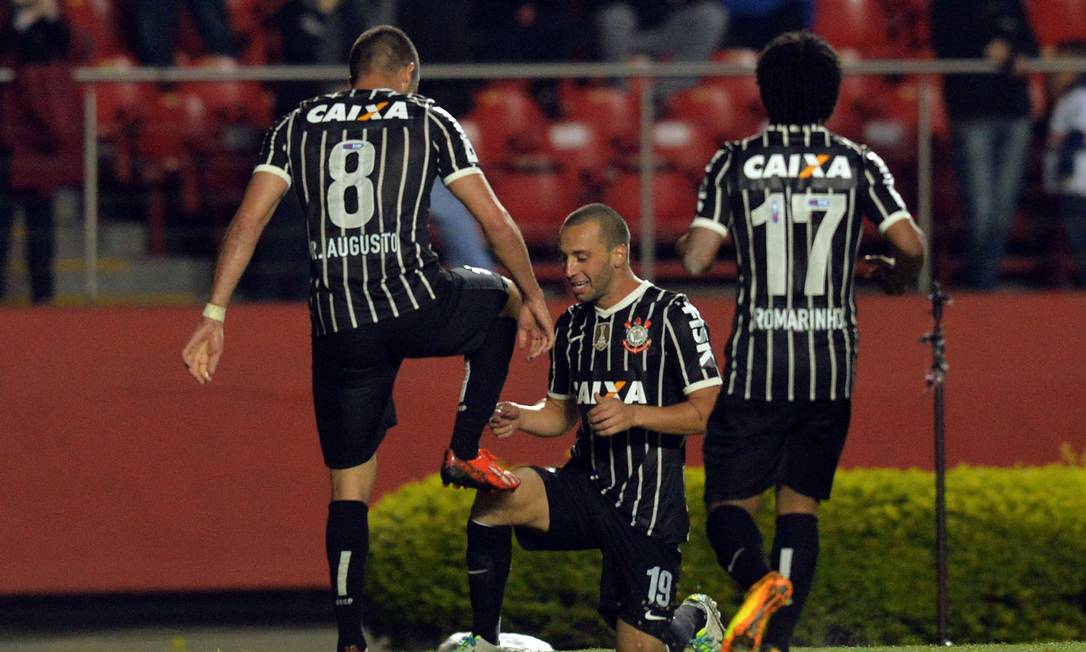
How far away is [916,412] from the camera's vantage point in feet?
34.5

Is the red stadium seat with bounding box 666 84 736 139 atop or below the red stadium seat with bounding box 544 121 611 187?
atop

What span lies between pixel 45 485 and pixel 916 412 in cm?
454

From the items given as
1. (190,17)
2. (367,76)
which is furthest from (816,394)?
(190,17)

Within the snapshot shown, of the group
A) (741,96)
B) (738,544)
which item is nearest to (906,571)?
(738,544)

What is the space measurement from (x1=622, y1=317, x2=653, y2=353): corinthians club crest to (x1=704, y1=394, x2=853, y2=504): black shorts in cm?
32

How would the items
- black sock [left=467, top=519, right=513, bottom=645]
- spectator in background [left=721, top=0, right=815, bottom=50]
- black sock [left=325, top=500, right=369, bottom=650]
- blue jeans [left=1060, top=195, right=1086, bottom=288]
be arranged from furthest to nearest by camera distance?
spectator in background [left=721, top=0, right=815, bottom=50]
blue jeans [left=1060, top=195, right=1086, bottom=288]
black sock [left=467, top=519, right=513, bottom=645]
black sock [left=325, top=500, right=369, bottom=650]

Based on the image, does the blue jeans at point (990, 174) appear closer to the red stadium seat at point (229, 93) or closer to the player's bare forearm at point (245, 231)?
the red stadium seat at point (229, 93)

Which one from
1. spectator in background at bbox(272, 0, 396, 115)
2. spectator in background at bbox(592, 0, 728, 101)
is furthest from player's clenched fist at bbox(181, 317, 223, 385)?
spectator in background at bbox(592, 0, 728, 101)

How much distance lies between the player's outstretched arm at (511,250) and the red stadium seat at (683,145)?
460cm

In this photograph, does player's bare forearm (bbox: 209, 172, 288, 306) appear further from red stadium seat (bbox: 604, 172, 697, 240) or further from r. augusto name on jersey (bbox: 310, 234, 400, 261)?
red stadium seat (bbox: 604, 172, 697, 240)

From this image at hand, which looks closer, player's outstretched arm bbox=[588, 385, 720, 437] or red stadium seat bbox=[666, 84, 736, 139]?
player's outstretched arm bbox=[588, 385, 720, 437]

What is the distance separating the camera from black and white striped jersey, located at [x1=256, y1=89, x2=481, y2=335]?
21.1ft

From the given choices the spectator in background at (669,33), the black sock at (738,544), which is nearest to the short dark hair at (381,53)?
the black sock at (738,544)

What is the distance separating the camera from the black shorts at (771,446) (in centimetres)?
644
